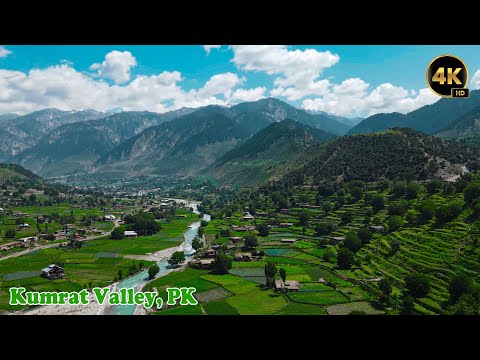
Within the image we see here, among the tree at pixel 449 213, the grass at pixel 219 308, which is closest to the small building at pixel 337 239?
the tree at pixel 449 213

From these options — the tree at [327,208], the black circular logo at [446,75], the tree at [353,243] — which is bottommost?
the tree at [353,243]

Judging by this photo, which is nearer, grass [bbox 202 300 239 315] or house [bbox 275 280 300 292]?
grass [bbox 202 300 239 315]

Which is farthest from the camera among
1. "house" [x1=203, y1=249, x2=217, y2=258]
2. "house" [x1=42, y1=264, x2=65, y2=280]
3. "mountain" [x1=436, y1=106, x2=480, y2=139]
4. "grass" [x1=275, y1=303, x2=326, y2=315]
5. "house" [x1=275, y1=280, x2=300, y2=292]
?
"mountain" [x1=436, y1=106, x2=480, y2=139]

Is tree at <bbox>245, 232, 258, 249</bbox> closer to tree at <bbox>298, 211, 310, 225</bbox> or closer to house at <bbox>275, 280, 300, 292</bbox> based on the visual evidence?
tree at <bbox>298, 211, 310, 225</bbox>

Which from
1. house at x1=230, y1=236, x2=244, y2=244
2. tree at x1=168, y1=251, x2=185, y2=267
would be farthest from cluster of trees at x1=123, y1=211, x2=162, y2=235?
tree at x1=168, y1=251, x2=185, y2=267

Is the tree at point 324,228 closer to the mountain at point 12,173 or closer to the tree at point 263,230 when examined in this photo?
the tree at point 263,230

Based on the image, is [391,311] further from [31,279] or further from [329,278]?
[31,279]
